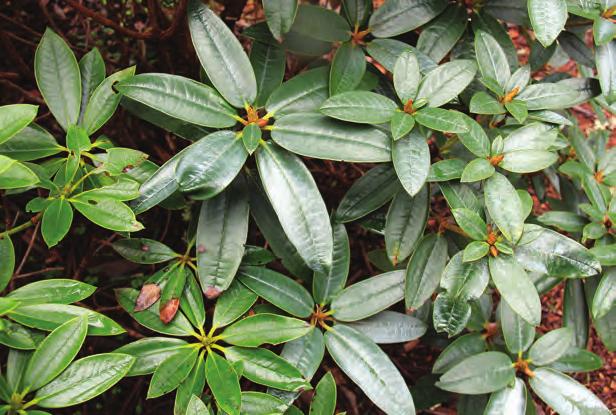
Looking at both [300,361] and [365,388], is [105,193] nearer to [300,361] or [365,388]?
[300,361]

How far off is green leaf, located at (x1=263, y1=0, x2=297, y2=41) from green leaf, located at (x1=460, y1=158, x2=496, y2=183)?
0.45m

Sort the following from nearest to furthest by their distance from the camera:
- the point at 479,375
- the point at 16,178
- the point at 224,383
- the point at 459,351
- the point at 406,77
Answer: the point at 16,178 → the point at 224,383 → the point at 406,77 → the point at 479,375 → the point at 459,351

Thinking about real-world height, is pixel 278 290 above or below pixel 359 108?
below

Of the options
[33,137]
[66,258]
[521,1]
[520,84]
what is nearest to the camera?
[33,137]

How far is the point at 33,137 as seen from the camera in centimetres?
105

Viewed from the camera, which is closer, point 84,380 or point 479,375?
point 84,380

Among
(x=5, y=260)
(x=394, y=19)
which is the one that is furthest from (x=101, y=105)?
(x=394, y=19)

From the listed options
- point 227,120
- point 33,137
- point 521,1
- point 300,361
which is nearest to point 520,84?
point 521,1

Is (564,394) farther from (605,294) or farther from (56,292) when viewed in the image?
(56,292)

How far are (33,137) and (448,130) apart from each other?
81 centimetres

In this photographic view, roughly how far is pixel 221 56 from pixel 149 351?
1.98ft

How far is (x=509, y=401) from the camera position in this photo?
3.85ft

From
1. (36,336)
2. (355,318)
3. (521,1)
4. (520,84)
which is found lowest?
(355,318)

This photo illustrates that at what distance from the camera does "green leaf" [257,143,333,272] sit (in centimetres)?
97
